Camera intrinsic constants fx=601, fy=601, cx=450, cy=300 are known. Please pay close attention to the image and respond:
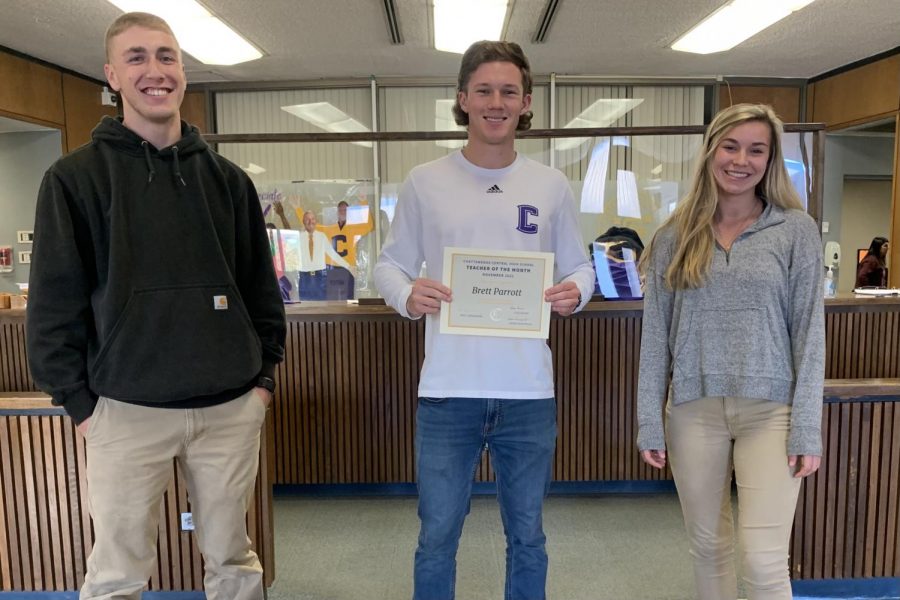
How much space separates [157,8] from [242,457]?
4.45 m

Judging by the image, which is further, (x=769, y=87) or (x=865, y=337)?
(x=769, y=87)

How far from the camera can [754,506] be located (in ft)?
5.25

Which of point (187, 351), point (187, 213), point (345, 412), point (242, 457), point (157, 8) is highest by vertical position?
point (157, 8)

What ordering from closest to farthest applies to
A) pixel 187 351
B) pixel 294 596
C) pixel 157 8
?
pixel 187 351
pixel 294 596
pixel 157 8

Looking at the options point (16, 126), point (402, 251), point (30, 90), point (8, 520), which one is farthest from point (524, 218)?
point (16, 126)

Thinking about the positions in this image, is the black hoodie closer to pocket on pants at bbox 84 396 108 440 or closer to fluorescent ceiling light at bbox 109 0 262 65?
pocket on pants at bbox 84 396 108 440

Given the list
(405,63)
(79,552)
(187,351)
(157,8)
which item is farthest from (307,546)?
(405,63)

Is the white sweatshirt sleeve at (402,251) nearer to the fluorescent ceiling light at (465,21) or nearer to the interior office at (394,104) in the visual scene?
the interior office at (394,104)

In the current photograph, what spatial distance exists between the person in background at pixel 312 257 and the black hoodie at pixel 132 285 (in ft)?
5.91

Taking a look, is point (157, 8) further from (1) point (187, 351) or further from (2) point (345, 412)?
(1) point (187, 351)

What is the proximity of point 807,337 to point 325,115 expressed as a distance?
6796 millimetres

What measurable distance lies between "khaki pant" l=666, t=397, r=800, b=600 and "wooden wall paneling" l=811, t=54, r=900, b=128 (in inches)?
253

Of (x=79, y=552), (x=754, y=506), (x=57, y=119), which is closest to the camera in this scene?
(x=754, y=506)

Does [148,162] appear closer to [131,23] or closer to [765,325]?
[131,23]
